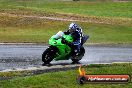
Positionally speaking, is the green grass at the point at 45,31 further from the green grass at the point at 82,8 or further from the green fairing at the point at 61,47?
the green grass at the point at 82,8

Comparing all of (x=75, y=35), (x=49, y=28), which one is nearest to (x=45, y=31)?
(x=49, y=28)

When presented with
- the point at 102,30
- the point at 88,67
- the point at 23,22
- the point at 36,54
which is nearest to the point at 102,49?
the point at 36,54

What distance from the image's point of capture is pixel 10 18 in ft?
127

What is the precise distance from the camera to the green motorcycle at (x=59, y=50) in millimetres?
20016

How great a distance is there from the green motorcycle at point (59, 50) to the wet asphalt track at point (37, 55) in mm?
270

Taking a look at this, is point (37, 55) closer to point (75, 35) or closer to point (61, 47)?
point (61, 47)

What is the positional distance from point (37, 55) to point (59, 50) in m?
2.60

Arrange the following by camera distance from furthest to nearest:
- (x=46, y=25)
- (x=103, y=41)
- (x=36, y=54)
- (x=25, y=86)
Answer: (x=46, y=25) → (x=103, y=41) → (x=36, y=54) → (x=25, y=86)

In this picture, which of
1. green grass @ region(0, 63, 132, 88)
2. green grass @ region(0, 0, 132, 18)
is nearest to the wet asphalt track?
green grass @ region(0, 63, 132, 88)

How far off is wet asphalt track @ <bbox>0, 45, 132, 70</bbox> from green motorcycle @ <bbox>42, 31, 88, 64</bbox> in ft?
0.89

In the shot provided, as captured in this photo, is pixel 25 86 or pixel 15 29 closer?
pixel 25 86

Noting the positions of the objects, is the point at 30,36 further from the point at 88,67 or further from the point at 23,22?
the point at 88,67

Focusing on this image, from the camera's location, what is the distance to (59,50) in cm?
2028

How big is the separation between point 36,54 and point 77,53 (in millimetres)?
2975
